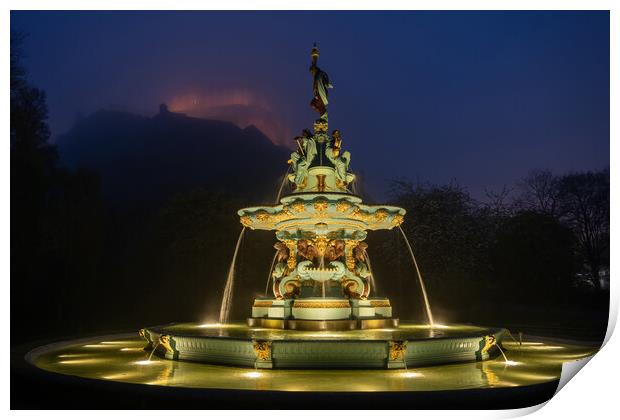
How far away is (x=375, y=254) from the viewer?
29.4 m

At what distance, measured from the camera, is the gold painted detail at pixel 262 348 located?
7.65 meters

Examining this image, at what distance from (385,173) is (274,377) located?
94.7 feet

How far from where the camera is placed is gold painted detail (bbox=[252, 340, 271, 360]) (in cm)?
765

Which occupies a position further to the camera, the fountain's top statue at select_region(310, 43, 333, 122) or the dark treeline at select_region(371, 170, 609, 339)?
the dark treeline at select_region(371, 170, 609, 339)

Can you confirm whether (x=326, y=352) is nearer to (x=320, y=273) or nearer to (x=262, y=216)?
(x=320, y=273)

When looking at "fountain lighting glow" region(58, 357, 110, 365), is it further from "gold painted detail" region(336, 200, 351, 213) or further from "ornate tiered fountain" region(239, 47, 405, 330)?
"gold painted detail" region(336, 200, 351, 213)

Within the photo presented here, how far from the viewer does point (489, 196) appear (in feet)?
101

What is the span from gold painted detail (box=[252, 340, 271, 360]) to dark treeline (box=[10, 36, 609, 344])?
33.8ft

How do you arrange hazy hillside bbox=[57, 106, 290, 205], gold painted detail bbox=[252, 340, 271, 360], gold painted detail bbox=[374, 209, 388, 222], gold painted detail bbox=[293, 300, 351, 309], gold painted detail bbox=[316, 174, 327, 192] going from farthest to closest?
hazy hillside bbox=[57, 106, 290, 205] < gold painted detail bbox=[316, 174, 327, 192] < gold painted detail bbox=[374, 209, 388, 222] < gold painted detail bbox=[293, 300, 351, 309] < gold painted detail bbox=[252, 340, 271, 360]

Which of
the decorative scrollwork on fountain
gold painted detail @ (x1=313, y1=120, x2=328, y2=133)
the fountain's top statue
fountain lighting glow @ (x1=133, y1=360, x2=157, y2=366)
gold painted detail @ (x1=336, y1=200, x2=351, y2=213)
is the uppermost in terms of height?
the fountain's top statue

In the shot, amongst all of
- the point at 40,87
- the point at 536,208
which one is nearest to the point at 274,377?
the point at 40,87

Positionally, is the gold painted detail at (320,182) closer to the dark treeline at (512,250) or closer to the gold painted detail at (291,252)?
the gold painted detail at (291,252)

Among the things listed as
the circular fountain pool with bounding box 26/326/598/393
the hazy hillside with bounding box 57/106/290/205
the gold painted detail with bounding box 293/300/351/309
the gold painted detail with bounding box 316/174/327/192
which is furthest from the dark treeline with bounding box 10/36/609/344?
the hazy hillside with bounding box 57/106/290/205

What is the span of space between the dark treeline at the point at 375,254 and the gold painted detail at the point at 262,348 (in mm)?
10302
